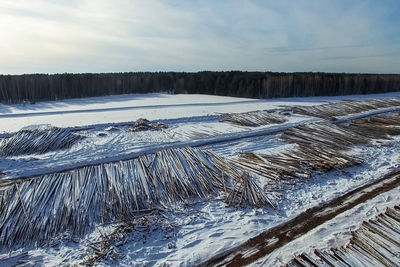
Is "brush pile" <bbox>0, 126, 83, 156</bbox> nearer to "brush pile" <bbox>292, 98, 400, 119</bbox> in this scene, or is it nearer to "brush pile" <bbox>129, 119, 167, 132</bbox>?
"brush pile" <bbox>129, 119, 167, 132</bbox>

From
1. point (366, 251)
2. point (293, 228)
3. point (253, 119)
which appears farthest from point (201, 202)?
point (253, 119)

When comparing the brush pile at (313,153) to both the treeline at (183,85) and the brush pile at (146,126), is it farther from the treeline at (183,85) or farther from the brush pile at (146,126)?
the treeline at (183,85)

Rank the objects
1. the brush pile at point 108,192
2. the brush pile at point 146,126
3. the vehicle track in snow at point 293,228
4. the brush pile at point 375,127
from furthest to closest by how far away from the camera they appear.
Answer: the brush pile at point 375,127 → the brush pile at point 146,126 → the brush pile at point 108,192 → the vehicle track in snow at point 293,228

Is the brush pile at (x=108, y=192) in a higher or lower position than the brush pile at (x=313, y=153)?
lower

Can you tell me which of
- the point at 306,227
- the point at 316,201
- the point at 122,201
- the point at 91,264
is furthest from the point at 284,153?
the point at 91,264

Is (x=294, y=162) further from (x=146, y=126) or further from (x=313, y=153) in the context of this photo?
(x=146, y=126)

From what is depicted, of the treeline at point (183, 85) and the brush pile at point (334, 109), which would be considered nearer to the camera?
the brush pile at point (334, 109)

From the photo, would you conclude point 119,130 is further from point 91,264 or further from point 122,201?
point 91,264

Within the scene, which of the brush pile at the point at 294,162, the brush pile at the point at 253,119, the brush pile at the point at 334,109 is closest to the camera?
the brush pile at the point at 294,162

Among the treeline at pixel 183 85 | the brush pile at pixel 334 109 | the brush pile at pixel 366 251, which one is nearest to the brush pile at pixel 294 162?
the brush pile at pixel 366 251
